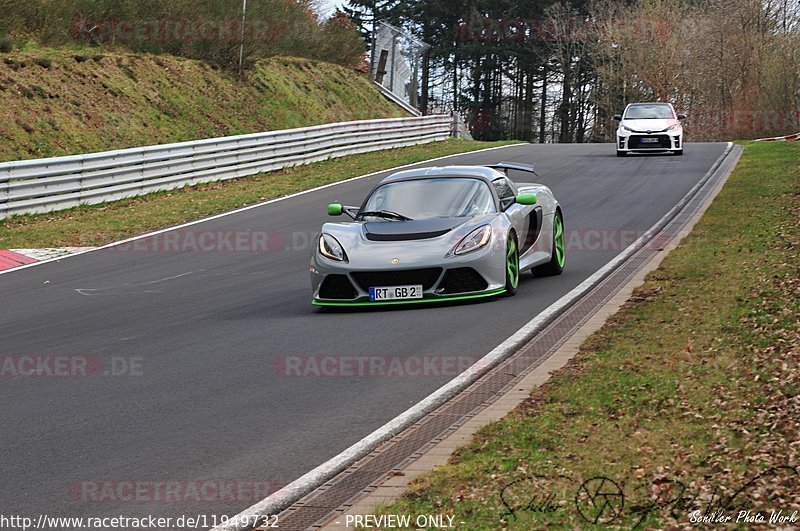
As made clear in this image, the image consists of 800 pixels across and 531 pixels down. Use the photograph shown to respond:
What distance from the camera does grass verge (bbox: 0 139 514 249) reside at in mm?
19078

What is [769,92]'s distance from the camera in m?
56.2

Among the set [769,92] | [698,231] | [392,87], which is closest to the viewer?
[698,231]

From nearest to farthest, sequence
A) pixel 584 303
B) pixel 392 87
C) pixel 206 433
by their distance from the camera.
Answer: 1. pixel 206 433
2. pixel 584 303
3. pixel 392 87

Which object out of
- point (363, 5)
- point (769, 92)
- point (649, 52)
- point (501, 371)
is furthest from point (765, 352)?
point (363, 5)

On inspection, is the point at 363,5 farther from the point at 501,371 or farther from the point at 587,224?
the point at 501,371

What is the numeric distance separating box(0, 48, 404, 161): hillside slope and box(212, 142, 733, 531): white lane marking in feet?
53.3

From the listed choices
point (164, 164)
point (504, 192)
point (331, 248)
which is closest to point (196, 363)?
point (331, 248)

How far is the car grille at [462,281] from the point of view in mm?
11594

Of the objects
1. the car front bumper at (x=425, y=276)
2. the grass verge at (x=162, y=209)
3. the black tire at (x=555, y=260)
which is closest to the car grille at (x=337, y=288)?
the car front bumper at (x=425, y=276)

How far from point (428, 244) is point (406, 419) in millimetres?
4652

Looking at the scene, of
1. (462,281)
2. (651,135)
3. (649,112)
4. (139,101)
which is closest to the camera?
(462,281)

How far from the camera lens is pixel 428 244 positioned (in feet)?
38.3

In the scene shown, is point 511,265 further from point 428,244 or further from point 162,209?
point 162,209

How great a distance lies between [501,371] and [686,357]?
1.37m
